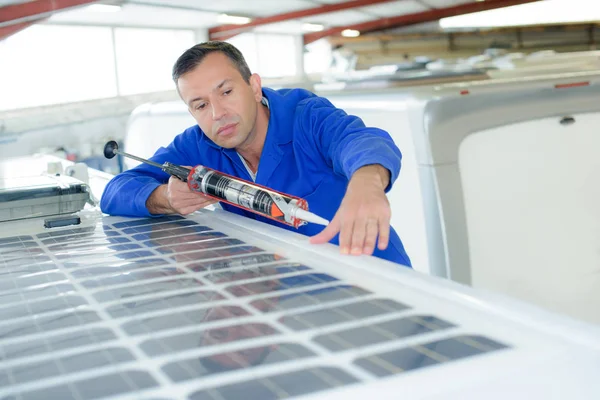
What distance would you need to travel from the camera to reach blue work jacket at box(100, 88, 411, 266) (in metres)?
1.32

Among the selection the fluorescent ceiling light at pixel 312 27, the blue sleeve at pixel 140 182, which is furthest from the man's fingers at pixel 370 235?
the fluorescent ceiling light at pixel 312 27

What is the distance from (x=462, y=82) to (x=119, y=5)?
18.9 feet

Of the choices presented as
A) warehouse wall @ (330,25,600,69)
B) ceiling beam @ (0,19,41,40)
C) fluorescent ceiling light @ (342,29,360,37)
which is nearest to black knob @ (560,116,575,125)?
ceiling beam @ (0,19,41,40)

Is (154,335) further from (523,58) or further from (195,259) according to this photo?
(523,58)

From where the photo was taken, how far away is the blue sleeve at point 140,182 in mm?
1284

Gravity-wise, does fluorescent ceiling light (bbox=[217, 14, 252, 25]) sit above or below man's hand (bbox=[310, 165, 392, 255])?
above

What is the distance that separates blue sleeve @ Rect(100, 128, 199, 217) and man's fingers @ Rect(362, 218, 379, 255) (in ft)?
1.83

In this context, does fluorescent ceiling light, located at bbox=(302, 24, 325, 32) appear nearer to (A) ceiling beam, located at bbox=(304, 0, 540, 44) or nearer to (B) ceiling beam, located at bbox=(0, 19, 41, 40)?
(A) ceiling beam, located at bbox=(304, 0, 540, 44)

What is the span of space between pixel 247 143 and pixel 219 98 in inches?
5.9

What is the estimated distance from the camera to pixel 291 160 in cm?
151

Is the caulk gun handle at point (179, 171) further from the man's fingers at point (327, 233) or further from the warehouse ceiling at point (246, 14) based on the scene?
the warehouse ceiling at point (246, 14)

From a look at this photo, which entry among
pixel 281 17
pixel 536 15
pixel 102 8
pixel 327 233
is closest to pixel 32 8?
pixel 102 8

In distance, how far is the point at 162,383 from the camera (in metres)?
0.50

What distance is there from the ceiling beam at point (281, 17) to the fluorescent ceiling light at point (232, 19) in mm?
128
